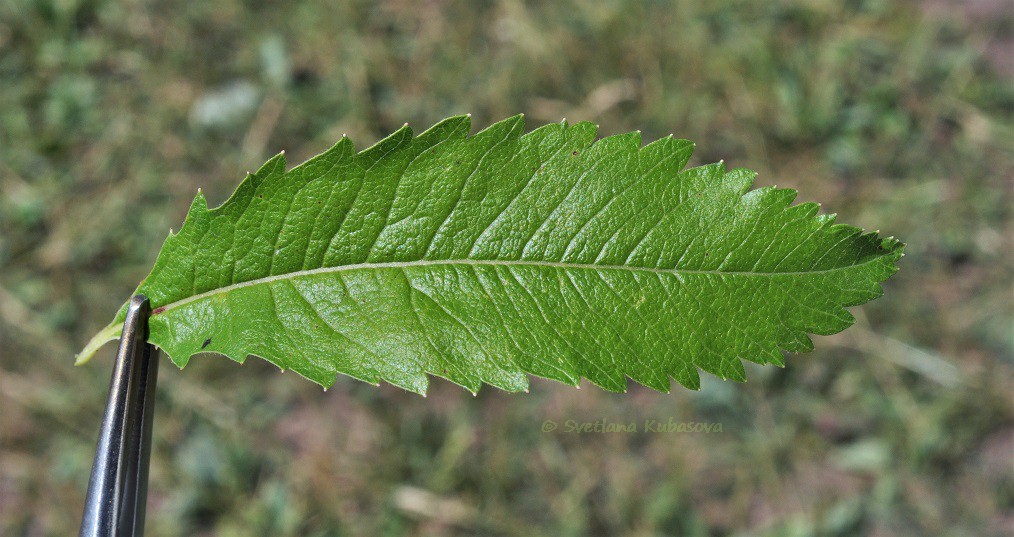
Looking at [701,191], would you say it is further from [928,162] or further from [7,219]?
[7,219]

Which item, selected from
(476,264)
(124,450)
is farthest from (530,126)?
(124,450)

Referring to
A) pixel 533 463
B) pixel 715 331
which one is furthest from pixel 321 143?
pixel 715 331

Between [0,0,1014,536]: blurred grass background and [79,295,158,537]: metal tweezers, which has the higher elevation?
[0,0,1014,536]: blurred grass background

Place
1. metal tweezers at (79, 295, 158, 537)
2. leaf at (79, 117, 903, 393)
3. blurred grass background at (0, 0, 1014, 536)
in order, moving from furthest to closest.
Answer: blurred grass background at (0, 0, 1014, 536)
leaf at (79, 117, 903, 393)
metal tweezers at (79, 295, 158, 537)

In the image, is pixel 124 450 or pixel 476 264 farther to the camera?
pixel 476 264

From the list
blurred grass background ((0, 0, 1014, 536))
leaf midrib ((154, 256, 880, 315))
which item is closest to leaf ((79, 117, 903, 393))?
leaf midrib ((154, 256, 880, 315))

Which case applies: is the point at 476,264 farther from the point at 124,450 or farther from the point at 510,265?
the point at 124,450

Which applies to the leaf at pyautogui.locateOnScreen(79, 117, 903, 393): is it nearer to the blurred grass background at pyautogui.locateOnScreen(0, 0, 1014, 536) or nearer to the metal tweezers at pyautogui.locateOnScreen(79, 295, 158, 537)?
the metal tweezers at pyautogui.locateOnScreen(79, 295, 158, 537)

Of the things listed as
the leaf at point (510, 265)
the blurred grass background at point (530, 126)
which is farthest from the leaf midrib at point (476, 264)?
the blurred grass background at point (530, 126)
